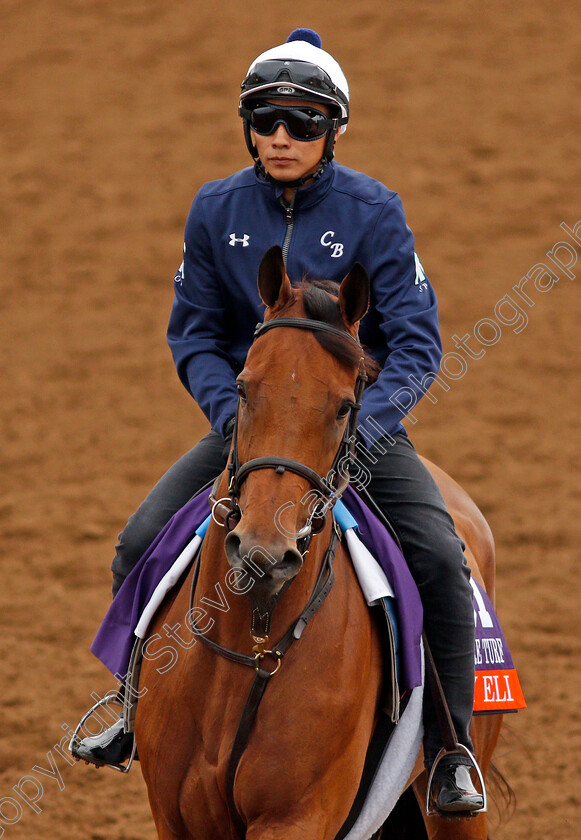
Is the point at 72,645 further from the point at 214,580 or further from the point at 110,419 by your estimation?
the point at 214,580

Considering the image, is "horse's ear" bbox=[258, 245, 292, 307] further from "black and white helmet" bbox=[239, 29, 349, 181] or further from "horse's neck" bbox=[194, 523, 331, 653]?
"black and white helmet" bbox=[239, 29, 349, 181]

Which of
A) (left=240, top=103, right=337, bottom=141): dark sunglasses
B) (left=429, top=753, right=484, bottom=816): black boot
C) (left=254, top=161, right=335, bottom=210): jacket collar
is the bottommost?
(left=429, top=753, right=484, bottom=816): black boot

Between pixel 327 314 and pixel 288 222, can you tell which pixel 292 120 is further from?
pixel 327 314

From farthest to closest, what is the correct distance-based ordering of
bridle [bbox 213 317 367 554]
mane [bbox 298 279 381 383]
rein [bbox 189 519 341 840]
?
1. rein [bbox 189 519 341 840]
2. mane [bbox 298 279 381 383]
3. bridle [bbox 213 317 367 554]

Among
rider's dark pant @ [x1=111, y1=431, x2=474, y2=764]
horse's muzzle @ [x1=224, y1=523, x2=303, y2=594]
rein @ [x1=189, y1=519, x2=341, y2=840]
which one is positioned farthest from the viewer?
rider's dark pant @ [x1=111, y1=431, x2=474, y2=764]

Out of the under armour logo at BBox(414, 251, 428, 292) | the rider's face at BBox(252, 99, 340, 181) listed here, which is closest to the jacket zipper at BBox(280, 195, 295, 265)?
the rider's face at BBox(252, 99, 340, 181)

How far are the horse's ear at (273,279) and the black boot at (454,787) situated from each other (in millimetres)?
1878

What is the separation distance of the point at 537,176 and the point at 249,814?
383 inches

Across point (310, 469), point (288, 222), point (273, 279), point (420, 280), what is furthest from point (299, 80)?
point (310, 469)

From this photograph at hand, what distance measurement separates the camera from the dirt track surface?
8.09 metres

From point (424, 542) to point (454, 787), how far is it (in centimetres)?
92

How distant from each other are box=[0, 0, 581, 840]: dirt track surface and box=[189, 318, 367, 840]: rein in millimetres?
3439

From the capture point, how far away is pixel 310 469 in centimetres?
307

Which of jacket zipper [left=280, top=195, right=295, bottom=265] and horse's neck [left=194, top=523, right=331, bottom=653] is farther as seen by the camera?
jacket zipper [left=280, top=195, right=295, bottom=265]
